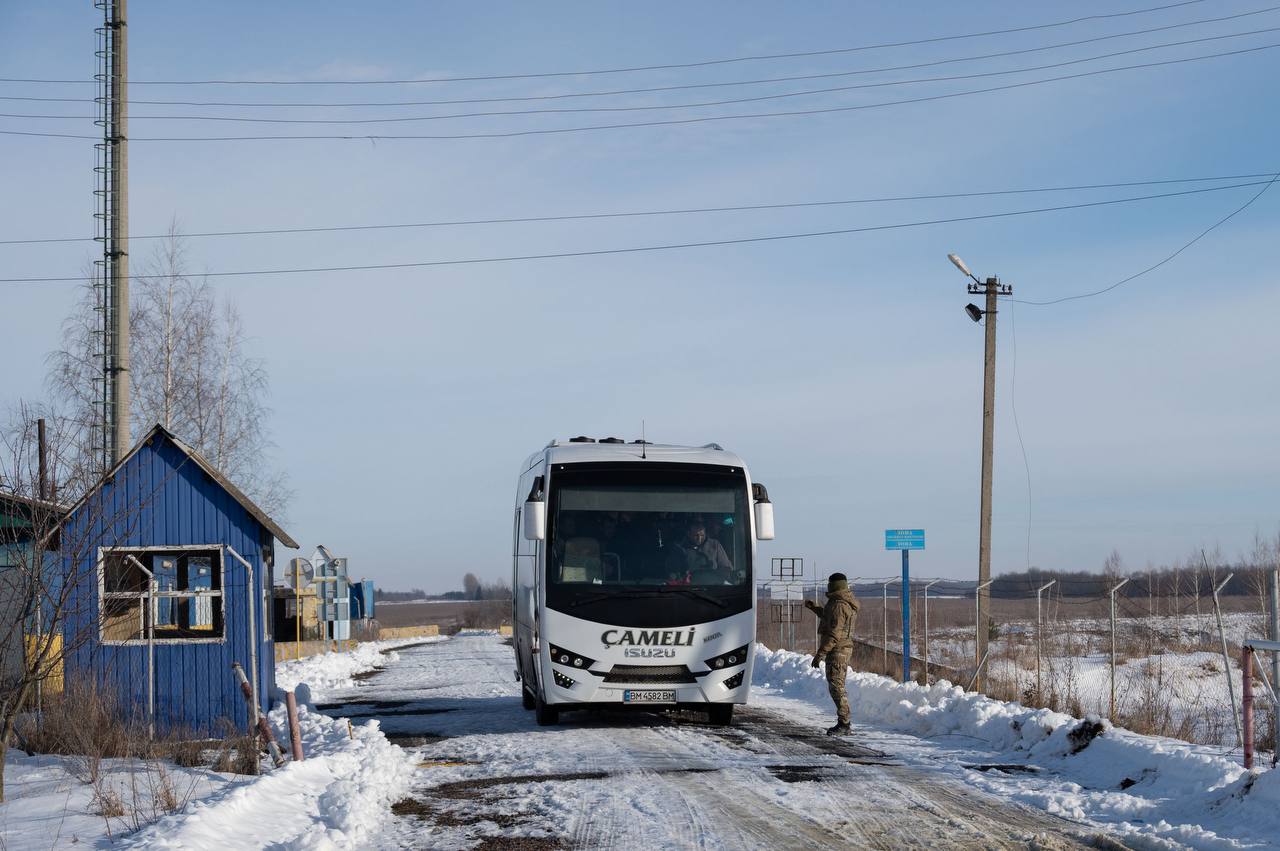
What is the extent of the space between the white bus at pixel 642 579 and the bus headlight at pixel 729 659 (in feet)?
0.04

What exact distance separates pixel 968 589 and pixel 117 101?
18788 millimetres

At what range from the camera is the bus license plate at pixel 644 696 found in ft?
50.0

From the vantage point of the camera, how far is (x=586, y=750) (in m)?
13.7

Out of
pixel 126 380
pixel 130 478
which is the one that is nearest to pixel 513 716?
pixel 130 478

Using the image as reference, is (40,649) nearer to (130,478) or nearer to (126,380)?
(130,478)

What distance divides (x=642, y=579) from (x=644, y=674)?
1167 mm

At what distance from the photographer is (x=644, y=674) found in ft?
50.1

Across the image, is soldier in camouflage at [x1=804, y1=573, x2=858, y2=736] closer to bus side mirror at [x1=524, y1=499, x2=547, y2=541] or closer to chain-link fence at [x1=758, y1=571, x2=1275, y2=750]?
chain-link fence at [x1=758, y1=571, x2=1275, y2=750]

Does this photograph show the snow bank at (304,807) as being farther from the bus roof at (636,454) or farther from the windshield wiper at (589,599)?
the bus roof at (636,454)

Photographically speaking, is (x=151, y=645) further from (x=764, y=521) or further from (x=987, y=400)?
(x=987, y=400)

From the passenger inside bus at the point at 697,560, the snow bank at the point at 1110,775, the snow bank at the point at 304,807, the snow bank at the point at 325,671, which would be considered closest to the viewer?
the snow bank at the point at 304,807

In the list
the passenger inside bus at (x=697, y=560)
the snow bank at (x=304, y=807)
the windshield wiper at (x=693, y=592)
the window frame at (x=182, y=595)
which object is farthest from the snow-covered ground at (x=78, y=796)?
the passenger inside bus at (x=697, y=560)

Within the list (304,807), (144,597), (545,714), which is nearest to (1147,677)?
(545,714)

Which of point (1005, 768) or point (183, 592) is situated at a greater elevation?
point (183, 592)
